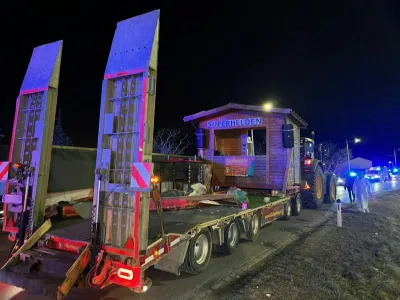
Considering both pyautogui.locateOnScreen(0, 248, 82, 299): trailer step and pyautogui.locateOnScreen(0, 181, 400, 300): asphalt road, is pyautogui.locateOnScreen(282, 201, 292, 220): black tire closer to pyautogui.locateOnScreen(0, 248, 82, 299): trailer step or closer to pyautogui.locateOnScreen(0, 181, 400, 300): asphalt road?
pyautogui.locateOnScreen(0, 181, 400, 300): asphalt road

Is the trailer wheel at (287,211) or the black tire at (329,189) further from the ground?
the black tire at (329,189)

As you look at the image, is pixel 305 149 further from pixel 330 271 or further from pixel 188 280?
pixel 188 280

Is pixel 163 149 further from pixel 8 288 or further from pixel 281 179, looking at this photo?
pixel 8 288

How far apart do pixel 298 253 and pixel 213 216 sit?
217 centimetres

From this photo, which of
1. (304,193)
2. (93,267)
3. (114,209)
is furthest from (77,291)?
(304,193)

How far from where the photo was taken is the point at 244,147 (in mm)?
11617

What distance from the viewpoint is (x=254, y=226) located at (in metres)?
7.52

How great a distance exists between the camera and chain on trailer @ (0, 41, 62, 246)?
458 cm

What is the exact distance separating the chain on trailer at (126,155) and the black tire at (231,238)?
283 centimetres

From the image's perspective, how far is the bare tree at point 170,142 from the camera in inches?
1339

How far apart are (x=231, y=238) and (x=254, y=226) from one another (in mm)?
1351

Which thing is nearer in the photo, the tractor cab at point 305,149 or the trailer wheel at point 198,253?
the trailer wheel at point 198,253

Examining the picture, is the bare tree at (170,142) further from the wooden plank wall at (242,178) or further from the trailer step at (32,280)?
the trailer step at (32,280)

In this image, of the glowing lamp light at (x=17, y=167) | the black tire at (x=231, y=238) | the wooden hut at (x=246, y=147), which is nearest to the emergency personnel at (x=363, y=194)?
the wooden hut at (x=246, y=147)
